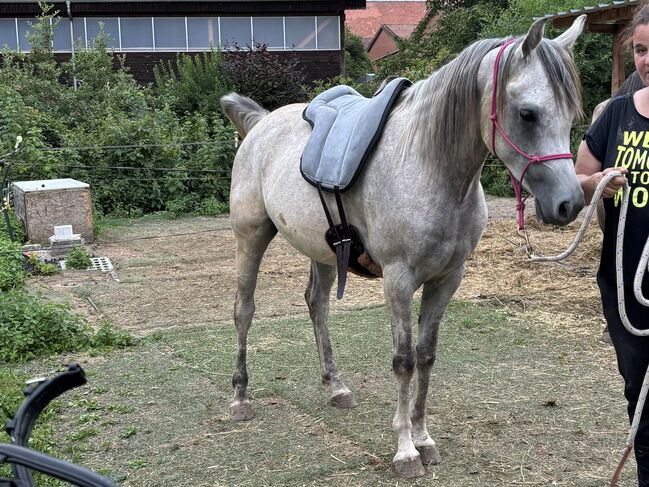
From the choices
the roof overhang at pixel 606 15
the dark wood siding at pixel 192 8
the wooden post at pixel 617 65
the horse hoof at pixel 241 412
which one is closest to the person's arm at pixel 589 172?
the horse hoof at pixel 241 412

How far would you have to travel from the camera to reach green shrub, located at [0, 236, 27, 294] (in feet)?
18.9

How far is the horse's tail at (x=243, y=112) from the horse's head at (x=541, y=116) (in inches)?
92.6

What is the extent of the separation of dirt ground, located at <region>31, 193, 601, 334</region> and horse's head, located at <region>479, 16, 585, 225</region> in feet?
11.1

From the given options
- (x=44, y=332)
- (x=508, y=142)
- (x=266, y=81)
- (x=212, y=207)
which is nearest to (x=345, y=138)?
(x=508, y=142)

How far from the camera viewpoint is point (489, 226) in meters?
9.39

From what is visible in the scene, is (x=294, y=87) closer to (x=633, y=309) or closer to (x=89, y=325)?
(x=89, y=325)

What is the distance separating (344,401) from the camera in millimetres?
3957

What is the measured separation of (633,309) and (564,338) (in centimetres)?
289

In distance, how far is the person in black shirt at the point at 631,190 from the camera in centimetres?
215

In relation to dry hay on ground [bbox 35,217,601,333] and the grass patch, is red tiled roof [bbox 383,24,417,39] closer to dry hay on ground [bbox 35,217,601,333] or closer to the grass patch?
dry hay on ground [bbox 35,217,601,333]

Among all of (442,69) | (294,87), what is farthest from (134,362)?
(294,87)

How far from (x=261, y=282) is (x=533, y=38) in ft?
16.4

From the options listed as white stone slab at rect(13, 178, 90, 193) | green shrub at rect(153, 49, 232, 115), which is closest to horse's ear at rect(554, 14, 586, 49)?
white stone slab at rect(13, 178, 90, 193)

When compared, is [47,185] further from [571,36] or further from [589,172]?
Answer: [589,172]
